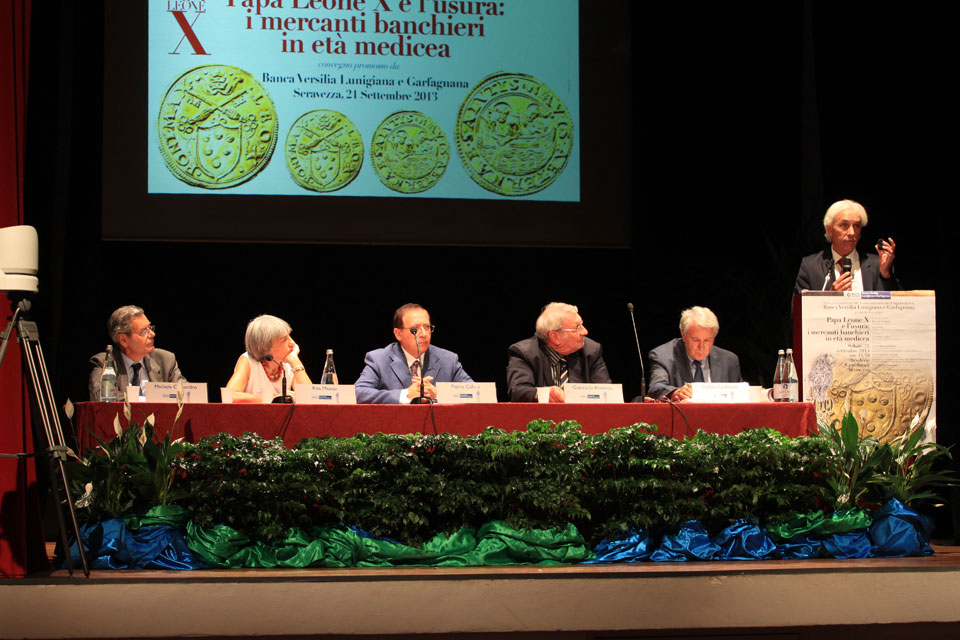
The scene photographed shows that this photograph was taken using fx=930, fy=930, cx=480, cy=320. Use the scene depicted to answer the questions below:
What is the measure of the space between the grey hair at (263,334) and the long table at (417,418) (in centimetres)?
66

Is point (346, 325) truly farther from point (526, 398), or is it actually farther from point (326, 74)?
point (526, 398)

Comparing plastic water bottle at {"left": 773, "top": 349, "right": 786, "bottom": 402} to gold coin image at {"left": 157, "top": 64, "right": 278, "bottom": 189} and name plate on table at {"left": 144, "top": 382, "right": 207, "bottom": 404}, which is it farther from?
gold coin image at {"left": 157, "top": 64, "right": 278, "bottom": 189}

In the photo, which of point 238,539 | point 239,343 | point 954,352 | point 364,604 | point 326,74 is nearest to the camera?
point 364,604

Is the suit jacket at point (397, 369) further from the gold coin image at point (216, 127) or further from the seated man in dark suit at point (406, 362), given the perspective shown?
the gold coin image at point (216, 127)

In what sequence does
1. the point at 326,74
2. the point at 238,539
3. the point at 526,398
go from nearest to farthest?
1. the point at 238,539
2. the point at 526,398
3. the point at 326,74

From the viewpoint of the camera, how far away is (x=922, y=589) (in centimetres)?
283

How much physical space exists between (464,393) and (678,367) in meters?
1.19

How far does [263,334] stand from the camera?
3900 mm

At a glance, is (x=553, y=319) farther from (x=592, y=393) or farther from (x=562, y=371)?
(x=592, y=393)

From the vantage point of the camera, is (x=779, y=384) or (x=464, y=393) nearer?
(x=464, y=393)

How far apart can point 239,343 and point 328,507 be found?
2681mm

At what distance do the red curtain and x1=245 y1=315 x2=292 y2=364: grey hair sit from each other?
3.37ft

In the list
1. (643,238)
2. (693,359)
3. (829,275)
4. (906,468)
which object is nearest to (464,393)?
(693,359)

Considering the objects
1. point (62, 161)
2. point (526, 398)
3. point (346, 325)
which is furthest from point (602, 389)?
point (62, 161)
